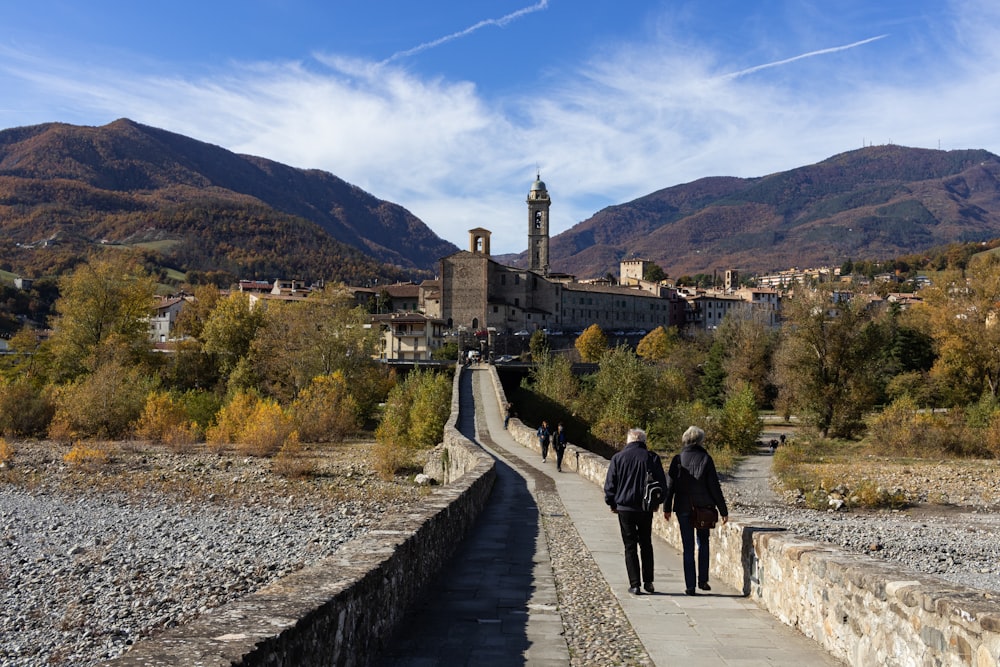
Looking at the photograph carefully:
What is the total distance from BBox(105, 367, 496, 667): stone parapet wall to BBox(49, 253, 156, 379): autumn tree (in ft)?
167

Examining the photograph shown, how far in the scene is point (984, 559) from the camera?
19344 millimetres

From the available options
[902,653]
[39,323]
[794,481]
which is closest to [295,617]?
[902,653]

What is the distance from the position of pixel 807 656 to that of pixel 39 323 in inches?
4546

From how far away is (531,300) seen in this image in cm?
10719

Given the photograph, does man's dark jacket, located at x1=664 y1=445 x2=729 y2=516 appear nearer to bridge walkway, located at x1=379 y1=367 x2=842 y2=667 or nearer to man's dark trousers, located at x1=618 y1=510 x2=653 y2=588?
man's dark trousers, located at x1=618 y1=510 x2=653 y2=588

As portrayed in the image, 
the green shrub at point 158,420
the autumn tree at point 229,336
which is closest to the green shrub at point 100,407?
the green shrub at point 158,420

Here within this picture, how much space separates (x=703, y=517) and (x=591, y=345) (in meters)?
81.6

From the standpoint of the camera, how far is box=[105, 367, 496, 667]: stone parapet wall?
3.90 m

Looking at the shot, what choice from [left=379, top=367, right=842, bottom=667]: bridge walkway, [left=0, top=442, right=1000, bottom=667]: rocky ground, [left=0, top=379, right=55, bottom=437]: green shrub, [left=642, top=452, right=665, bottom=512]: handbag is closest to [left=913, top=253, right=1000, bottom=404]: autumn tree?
[left=0, top=442, right=1000, bottom=667]: rocky ground

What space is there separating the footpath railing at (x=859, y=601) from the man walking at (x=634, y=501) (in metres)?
1.02

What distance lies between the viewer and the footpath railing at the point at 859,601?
14.5 feet

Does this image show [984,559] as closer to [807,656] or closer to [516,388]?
[807,656]

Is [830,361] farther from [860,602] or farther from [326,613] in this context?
[326,613]

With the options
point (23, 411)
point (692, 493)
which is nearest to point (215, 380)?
point (23, 411)
